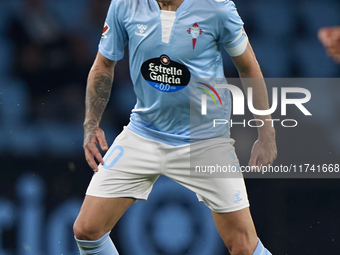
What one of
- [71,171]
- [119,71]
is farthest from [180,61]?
[71,171]

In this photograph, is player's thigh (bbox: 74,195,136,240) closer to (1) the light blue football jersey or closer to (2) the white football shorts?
(2) the white football shorts

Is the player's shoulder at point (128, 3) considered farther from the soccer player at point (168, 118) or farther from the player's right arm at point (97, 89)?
the player's right arm at point (97, 89)

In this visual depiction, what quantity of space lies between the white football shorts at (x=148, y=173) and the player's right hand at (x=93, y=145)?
64 millimetres

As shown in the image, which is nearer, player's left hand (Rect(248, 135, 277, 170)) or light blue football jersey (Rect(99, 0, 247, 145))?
light blue football jersey (Rect(99, 0, 247, 145))

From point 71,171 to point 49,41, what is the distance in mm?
963

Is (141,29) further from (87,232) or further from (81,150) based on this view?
Answer: (81,150)

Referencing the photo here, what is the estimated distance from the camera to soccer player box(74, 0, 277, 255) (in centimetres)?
343

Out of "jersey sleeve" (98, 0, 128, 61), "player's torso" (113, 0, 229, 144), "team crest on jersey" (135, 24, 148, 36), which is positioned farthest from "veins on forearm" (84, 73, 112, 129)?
"team crest on jersey" (135, 24, 148, 36)

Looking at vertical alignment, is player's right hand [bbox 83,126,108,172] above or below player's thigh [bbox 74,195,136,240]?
above

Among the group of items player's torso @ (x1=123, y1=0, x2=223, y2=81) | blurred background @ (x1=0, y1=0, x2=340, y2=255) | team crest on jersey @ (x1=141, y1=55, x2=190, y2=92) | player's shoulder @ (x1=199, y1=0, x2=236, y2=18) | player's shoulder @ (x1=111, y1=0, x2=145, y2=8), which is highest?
player's shoulder @ (x1=199, y1=0, x2=236, y2=18)

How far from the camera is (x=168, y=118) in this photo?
11.7 feet

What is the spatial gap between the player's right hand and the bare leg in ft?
2.48

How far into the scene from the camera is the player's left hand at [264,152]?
3650 millimetres

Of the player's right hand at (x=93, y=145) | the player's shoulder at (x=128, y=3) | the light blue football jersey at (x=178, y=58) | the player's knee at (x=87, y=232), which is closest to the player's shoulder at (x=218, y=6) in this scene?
the light blue football jersey at (x=178, y=58)
